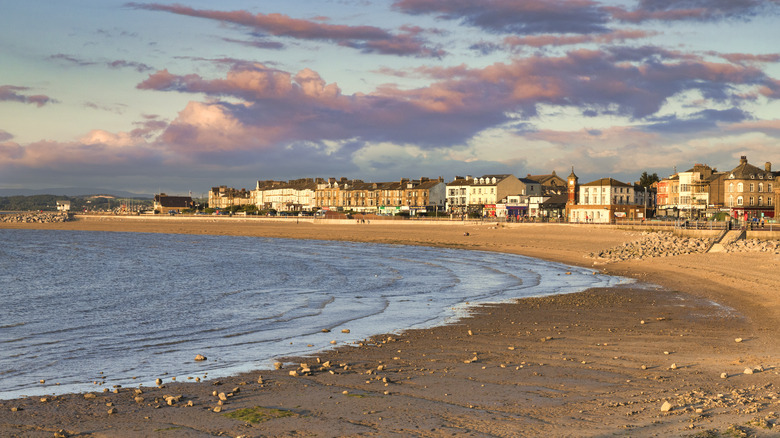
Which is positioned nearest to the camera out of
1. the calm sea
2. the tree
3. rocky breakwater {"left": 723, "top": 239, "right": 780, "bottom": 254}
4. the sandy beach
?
the sandy beach

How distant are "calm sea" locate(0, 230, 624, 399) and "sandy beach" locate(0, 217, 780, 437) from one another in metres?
1.75

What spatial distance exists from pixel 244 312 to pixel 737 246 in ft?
123

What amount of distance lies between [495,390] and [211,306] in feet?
52.0

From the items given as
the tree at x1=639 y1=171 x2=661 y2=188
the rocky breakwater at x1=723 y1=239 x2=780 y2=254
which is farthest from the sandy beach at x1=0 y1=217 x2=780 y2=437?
the tree at x1=639 y1=171 x2=661 y2=188

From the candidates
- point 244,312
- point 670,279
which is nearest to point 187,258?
point 244,312

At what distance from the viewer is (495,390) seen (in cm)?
1142

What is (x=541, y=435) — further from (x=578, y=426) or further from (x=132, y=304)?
(x=132, y=304)

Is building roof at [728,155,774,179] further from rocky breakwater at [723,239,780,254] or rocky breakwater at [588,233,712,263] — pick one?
rocky breakwater at [723,239,780,254]

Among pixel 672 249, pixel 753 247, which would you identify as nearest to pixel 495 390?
pixel 753 247

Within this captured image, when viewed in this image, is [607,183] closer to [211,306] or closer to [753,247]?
[753,247]

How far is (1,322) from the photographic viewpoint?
21.1 meters

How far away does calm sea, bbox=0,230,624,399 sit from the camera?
1471 centimetres

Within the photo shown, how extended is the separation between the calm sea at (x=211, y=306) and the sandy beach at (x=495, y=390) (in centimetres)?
175

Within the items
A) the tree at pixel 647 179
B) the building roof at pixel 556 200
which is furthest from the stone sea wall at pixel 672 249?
the tree at pixel 647 179
